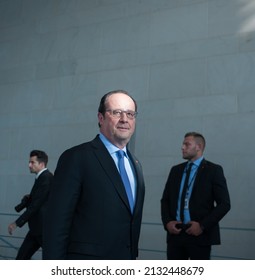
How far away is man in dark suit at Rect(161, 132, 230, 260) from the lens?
3.91m

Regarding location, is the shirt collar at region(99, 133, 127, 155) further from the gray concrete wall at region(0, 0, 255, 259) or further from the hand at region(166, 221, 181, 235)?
the gray concrete wall at region(0, 0, 255, 259)

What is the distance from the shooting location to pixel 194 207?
401 cm

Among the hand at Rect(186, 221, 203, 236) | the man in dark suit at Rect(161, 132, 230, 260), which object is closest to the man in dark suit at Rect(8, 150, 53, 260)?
the man in dark suit at Rect(161, 132, 230, 260)

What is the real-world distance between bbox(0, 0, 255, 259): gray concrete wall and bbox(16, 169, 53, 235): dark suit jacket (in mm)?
1694

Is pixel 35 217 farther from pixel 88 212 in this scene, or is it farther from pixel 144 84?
pixel 88 212

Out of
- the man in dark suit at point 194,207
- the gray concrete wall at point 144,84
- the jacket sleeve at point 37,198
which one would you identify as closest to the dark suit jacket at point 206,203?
the man in dark suit at point 194,207

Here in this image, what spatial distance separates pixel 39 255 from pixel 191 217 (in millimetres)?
3775

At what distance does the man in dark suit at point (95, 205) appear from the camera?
2.15 metres

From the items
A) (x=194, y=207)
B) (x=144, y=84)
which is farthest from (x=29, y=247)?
(x=144, y=84)

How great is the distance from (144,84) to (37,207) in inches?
107

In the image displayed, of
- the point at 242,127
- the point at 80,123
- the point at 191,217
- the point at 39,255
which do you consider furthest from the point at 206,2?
the point at 39,255

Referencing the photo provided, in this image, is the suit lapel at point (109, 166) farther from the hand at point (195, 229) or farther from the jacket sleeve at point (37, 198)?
the jacket sleeve at point (37, 198)

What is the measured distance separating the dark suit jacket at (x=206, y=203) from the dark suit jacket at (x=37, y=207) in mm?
1657
